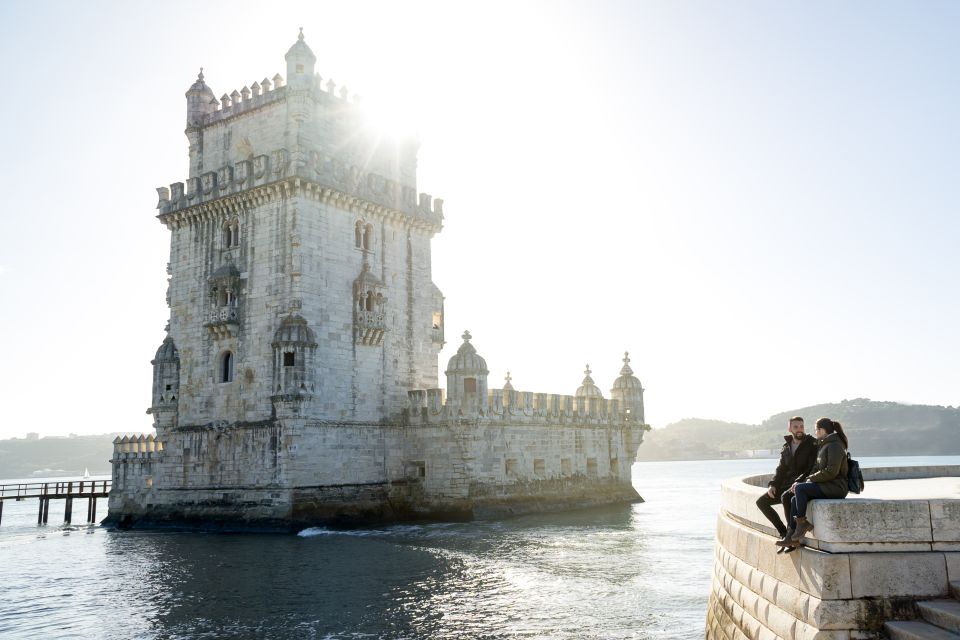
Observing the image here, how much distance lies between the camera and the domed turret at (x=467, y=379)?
133 feet

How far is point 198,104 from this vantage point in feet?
147

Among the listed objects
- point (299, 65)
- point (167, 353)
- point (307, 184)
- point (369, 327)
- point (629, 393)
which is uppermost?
point (299, 65)

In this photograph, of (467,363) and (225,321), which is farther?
(467,363)

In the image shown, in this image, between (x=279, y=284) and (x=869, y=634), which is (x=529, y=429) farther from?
(x=869, y=634)

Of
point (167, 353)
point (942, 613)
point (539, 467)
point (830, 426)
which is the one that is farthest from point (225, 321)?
point (942, 613)

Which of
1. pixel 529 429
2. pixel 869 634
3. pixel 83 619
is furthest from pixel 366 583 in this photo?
pixel 529 429

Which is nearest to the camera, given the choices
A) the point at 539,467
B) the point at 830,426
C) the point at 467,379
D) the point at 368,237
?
the point at 830,426

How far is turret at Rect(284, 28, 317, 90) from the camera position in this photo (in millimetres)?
40062

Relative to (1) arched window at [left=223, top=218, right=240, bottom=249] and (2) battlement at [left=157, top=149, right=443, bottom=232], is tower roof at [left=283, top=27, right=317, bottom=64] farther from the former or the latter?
(1) arched window at [left=223, top=218, right=240, bottom=249]

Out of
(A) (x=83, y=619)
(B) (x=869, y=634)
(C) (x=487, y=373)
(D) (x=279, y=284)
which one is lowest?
(A) (x=83, y=619)

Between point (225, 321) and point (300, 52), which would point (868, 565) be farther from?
point (300, 52)

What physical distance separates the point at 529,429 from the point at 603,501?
8856 millimetres

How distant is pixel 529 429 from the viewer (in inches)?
1738

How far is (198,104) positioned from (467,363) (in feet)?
67.5
